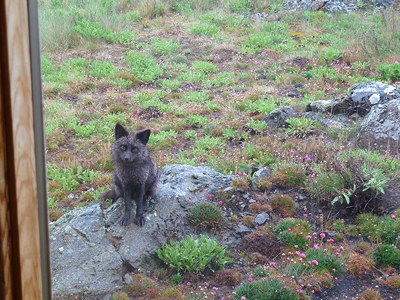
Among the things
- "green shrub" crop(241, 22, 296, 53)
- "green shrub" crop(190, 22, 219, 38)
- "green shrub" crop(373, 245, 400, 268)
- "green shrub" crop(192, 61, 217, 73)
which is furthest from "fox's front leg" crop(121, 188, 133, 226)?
"green shrub" crop(190, 22, 219, 38)

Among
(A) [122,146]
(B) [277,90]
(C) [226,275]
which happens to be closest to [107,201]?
(A) [122,146]

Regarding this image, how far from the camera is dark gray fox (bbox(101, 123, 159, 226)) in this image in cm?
495

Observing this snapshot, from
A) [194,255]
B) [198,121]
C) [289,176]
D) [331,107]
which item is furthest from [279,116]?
[194,255]

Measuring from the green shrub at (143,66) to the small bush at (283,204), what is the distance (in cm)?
482

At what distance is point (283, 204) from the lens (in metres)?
5.81

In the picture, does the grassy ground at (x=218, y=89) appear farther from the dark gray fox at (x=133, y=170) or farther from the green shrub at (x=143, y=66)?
the dark gray fox at (x=133, y=170)

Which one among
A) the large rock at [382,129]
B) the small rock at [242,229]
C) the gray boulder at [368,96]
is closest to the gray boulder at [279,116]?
the gray boulder at [368,96]

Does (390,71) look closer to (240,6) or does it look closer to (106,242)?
(240,6)

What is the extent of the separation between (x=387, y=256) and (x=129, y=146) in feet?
8.70

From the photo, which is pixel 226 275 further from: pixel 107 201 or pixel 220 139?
pixel 220 139

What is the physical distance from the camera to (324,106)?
8.33m

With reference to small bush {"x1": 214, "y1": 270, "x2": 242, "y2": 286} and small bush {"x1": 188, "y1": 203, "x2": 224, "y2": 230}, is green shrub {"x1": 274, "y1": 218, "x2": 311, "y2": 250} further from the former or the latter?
small bush {"x1": 214, "y1": 270, "x2": 242, "y2": 286}

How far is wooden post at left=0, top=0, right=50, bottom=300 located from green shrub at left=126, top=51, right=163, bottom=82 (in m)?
8.26

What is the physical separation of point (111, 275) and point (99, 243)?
37cm
